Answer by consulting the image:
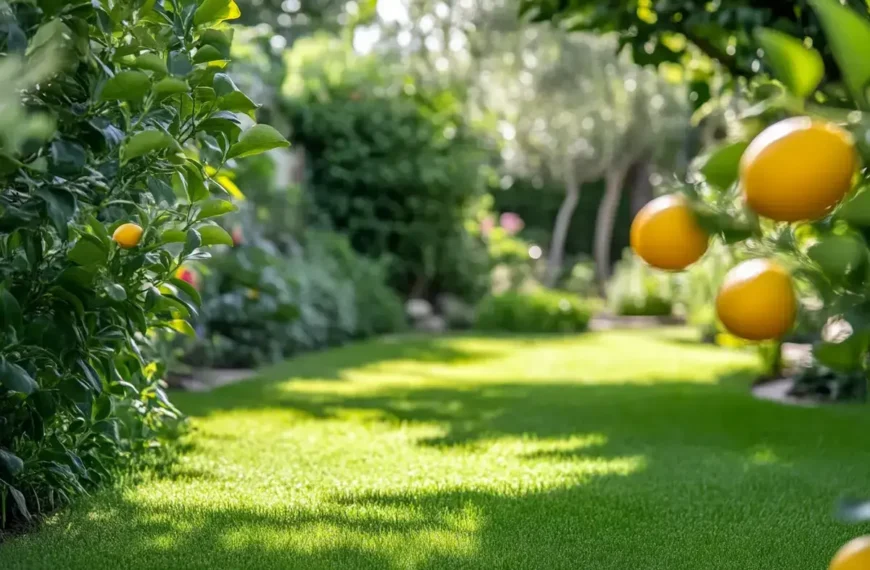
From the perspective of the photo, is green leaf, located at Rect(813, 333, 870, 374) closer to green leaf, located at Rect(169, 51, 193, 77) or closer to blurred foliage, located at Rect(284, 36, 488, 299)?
green leaf, located at Rect(169, 51, 193, 77)

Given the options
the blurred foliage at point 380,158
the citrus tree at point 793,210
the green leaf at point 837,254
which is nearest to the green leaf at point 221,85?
the citrus tree at point 793,210

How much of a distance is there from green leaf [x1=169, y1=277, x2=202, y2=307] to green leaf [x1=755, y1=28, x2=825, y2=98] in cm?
193

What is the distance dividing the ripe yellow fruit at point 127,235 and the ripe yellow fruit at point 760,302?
1.54 metres

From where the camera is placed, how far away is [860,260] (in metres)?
1.21

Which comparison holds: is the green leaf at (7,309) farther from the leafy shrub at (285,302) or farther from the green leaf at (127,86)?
the leafy shrub at (285,302)

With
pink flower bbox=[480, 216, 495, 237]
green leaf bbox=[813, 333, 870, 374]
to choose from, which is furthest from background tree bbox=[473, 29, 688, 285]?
green leaf bbox=[813, 333, 870, 374]

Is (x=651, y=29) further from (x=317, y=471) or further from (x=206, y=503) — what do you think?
(x=206, y=503)

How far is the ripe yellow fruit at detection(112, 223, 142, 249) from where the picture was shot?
237 centimetres

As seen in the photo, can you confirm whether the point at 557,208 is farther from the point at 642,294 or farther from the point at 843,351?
the point at 843,351

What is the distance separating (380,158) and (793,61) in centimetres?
1189

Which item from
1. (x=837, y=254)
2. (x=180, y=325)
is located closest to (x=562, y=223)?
(x=180, y=325)

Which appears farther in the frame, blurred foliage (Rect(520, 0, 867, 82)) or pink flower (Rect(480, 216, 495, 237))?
pink flower (Rect(480, 216, 495, 237))

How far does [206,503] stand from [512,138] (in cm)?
2088

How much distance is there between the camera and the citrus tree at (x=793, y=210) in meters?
1.14
